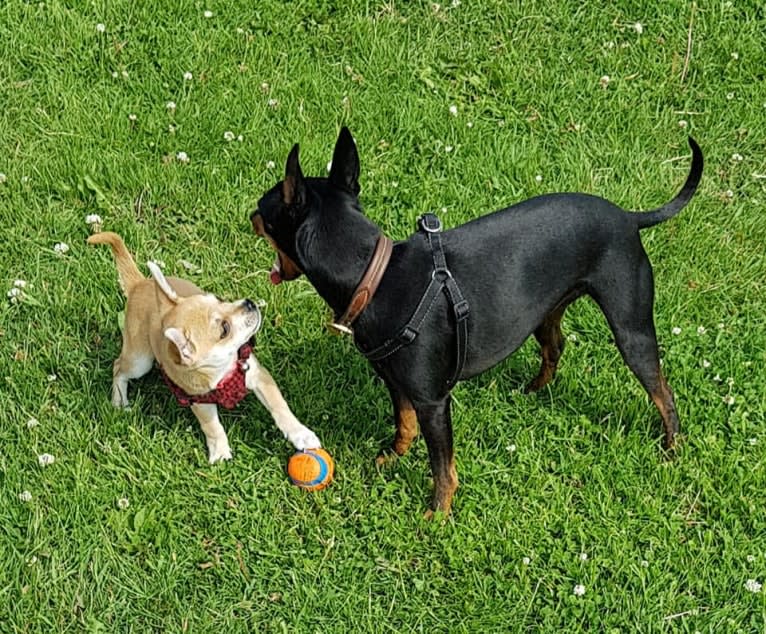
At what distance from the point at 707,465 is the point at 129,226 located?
339 centimetres

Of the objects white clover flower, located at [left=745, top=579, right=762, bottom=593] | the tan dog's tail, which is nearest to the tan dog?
the tan dog's tail

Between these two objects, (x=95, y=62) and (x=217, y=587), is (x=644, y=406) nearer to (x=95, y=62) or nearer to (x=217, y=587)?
(x=217, y=587)

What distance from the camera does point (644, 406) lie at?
4.71 metres

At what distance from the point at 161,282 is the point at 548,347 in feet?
6.23

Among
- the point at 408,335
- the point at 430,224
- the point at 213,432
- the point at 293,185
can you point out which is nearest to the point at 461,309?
the point at 408,335

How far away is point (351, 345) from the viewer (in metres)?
5.06

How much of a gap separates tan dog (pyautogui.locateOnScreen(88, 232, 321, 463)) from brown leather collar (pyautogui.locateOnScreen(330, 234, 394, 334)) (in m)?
0.59

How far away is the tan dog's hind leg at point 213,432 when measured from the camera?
4391mm

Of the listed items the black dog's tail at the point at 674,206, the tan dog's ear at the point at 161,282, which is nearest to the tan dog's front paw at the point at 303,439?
the tan dog's ear at the point at 161,282

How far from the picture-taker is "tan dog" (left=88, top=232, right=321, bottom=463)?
13.4ft

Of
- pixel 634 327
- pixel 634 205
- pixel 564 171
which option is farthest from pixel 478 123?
pixel 634 327

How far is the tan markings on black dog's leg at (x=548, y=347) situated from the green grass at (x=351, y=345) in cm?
8

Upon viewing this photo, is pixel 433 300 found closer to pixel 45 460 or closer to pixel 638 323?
pixel 638 323

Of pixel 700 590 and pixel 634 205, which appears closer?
pixel 700 590
